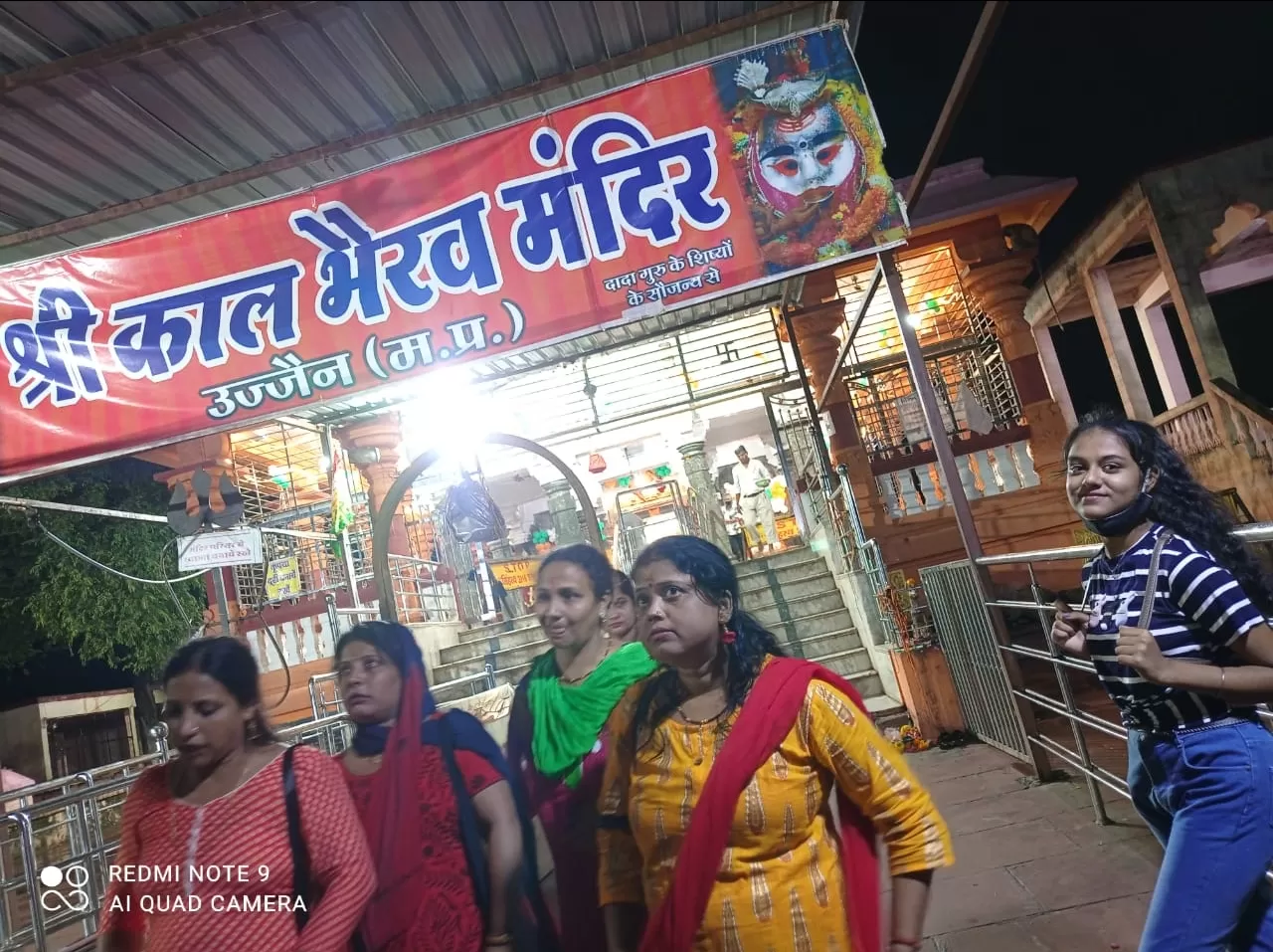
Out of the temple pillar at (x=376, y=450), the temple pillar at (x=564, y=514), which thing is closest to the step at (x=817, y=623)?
the temple pillar at (x=564, y=514)

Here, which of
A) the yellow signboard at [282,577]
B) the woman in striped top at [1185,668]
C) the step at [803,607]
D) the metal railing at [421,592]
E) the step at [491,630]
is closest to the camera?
the woman in striped top at [1185,668]

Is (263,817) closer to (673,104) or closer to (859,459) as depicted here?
(673,104)

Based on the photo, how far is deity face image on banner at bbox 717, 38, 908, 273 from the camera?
3529 millimetres

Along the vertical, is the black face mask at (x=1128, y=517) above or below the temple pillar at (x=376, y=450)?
below

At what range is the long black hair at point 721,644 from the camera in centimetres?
171

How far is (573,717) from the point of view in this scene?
2.22 m

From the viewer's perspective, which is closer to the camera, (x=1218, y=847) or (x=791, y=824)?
(x=791, y=824)

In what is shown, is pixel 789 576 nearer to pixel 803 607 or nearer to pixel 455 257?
pixel 803 607

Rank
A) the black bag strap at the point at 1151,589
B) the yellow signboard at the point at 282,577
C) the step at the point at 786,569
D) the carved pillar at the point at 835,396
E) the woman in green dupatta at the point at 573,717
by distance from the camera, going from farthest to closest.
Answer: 1. the yellow signboard at the point at 282,577
2. the carved pillar at the point at 835,396
3. the step at the point at 786,569
4. the woman in green dupatta at the point at 573,717
5. the black bag strap at the point at 1151,589

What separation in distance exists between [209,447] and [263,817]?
7.01 m

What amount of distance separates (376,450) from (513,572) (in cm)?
338

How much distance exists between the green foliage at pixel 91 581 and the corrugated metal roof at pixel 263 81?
8.27 metres

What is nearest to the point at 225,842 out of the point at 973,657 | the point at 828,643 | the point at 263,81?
the point at 263,81

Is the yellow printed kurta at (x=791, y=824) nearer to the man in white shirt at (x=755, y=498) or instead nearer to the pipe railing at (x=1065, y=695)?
the pipe railing at (x=1065, y=695)
